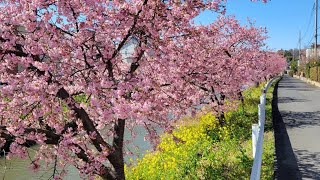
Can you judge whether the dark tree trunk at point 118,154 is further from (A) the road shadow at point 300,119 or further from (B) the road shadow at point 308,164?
(A) the road shadow at point 300,119

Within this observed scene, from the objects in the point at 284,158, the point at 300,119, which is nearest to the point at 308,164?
the point at 284,158

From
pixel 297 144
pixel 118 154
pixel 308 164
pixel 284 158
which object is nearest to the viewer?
pixel 118 154

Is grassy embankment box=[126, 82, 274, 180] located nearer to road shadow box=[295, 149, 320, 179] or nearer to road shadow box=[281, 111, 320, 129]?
road shadow box=[295, 149, 320, 179]

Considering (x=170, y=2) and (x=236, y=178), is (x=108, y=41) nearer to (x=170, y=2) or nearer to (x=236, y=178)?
(x=170, y=2)

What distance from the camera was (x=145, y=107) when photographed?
475 cm

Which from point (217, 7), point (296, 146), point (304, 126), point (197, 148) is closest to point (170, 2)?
point (217, 7)

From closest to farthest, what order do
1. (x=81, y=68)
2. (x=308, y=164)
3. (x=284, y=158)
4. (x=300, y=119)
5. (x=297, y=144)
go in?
(x=81, y=68), (x=308, y=164), (x=284, y=158), (x=297, y=144), (x=300, y=119)

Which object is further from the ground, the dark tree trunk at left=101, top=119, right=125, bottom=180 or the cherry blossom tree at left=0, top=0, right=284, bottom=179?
the cherry blossom tree at left=0, top=0, right=284, bottom=179

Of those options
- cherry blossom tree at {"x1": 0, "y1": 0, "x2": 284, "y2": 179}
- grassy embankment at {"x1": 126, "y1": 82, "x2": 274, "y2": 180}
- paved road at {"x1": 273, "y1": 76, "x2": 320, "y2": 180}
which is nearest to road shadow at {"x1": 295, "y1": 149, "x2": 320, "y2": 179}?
paved road at {"x1": 273, "y1": 76, "x2": 320, "y2": 180}

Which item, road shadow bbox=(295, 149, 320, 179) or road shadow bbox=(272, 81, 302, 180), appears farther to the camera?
road shadow bbox=(295, 149, 320, 179)

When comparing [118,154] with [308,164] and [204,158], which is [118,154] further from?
[308,164]

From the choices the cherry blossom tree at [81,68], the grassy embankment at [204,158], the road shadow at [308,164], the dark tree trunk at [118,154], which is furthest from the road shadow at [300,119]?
the cherry blossom tree at [81,68]

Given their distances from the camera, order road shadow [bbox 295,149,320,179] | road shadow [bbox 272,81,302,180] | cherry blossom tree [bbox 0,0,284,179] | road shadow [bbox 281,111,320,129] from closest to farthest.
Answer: cherry blossom tree [bbox 0,0,284,179], road shadow [bbox 272,81,302,180], road shadow [bbox 295,149,320,179], road shadow [bbox 281,111,320,129]

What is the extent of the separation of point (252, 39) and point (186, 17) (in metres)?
14.3
